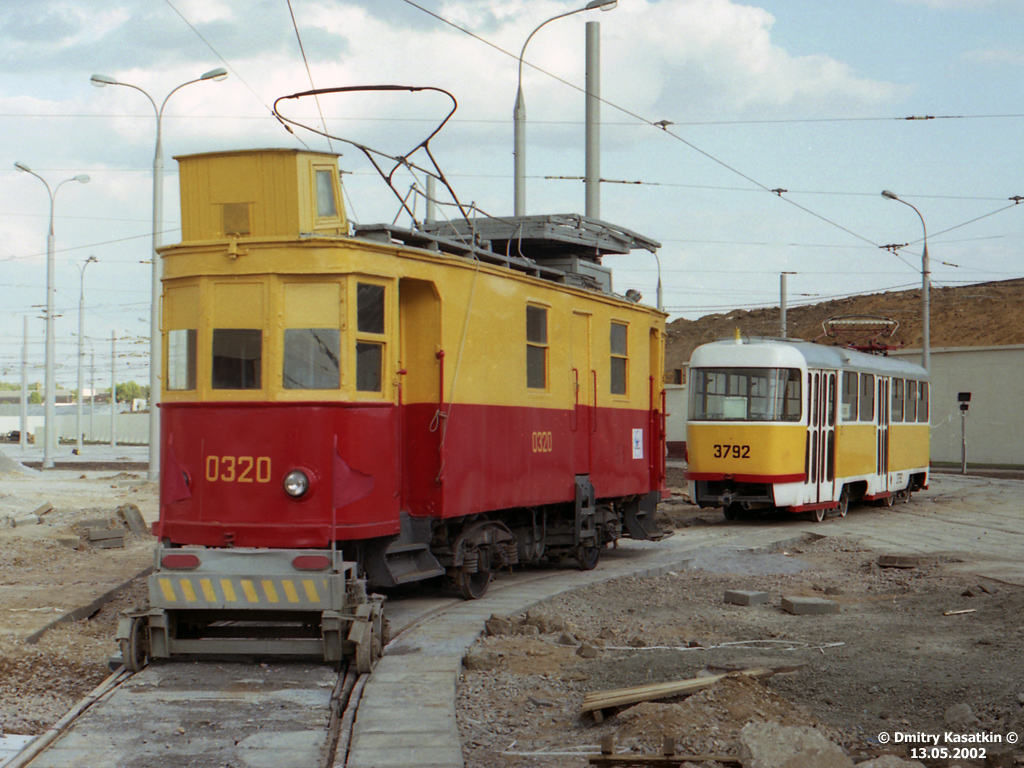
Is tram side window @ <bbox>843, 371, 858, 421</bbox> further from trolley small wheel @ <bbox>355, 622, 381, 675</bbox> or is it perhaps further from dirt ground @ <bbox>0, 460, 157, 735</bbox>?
trolley small wheel @ <bbox>355, 622, 381, 675</bbox>

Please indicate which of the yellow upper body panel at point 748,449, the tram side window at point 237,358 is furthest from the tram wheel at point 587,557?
the yellow upper body panel at point 748,449

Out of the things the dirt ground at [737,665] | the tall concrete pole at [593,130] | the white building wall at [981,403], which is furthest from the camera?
the white building wall at [981,403]

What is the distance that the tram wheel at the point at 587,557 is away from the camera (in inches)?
565

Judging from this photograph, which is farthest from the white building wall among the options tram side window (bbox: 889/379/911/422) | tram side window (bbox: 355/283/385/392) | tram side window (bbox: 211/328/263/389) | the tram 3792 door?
tram side window (bbox: 211/328/263/389)

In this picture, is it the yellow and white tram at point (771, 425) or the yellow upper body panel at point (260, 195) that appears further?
the yellow and white tram at point (771, 425)

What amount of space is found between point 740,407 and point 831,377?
2.23m

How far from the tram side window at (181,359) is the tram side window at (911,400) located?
69.1 ft

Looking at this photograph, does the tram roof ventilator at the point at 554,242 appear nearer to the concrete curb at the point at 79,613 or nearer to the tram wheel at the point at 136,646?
the concrete curb at the point at 79,613

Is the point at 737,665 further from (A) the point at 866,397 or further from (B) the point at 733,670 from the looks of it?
(A) the point at 866,397

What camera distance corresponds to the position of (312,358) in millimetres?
9523

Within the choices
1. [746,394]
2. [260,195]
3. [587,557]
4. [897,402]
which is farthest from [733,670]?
[897,402]

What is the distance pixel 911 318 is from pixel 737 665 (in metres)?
93.6

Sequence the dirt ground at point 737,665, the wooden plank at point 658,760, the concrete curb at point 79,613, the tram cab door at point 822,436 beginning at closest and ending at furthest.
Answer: the wooden plank at point 658,760
the dirt ground at point 737,665
the concrete curb at point 79,613
the tram cab door at point 822,436

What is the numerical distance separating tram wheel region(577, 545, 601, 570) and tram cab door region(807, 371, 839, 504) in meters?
7.83
